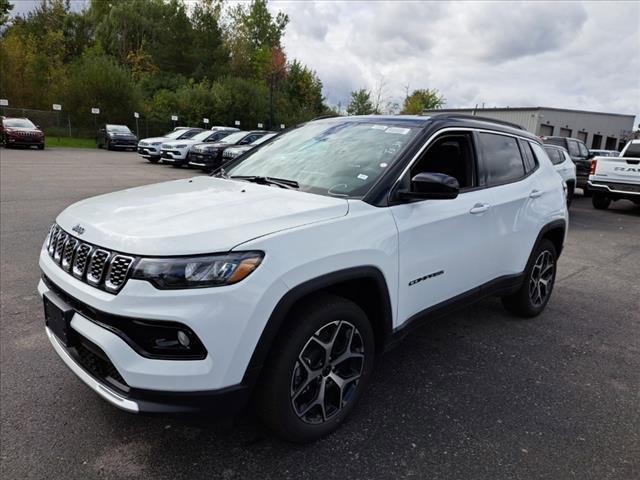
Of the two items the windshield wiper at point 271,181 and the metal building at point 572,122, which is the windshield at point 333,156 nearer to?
the windshield wiper at point 271,181

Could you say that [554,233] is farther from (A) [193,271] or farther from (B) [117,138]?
(B) [117,138]

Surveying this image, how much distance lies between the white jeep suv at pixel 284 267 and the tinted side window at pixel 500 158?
0.11 feet

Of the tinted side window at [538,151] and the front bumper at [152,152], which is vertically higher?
the tinted side window at [538,151]

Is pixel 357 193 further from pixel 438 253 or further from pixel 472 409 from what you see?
pixel 472 409

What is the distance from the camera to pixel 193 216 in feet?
7.57

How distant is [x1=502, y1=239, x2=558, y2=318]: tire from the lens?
422 centimetres

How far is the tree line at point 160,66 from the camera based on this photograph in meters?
37.0

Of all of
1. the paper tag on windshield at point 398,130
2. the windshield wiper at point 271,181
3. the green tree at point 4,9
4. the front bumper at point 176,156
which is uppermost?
the green tree at point 4,9

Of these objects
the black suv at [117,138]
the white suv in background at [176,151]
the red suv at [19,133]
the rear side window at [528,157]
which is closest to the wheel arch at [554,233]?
the rear side window at [528,157]

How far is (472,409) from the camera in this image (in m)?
2.92

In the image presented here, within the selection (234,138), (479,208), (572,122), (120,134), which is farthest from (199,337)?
(572,122)

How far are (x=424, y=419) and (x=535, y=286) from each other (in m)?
2.23

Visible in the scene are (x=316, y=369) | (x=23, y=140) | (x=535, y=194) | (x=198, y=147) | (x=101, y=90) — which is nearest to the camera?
(x=316, y=369)

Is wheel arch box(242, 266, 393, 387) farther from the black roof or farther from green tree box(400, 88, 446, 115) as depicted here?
green tree box(400, 88, 446, 115)
